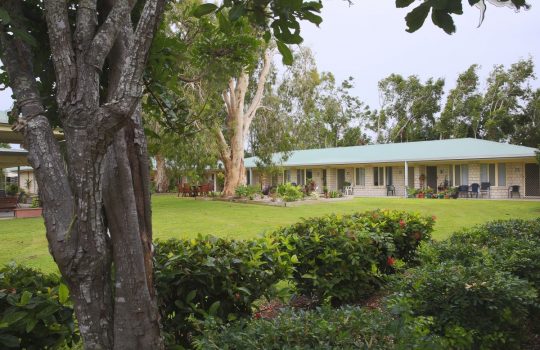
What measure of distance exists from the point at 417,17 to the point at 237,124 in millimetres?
26146

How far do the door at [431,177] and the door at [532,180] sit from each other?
19.4 ft

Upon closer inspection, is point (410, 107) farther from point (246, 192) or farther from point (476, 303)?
point (476, 303)

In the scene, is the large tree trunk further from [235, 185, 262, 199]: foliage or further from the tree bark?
[235, 185, 262, 199]: foliage

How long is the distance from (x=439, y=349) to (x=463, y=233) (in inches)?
188

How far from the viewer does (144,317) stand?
7.27ft

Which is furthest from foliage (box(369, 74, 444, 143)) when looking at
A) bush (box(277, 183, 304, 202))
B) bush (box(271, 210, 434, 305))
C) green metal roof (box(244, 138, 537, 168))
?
bush (box(271, 210, 434, 305))

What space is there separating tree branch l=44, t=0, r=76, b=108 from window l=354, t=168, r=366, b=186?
3413cm

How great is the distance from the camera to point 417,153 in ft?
102

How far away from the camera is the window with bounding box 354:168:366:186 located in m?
35.0

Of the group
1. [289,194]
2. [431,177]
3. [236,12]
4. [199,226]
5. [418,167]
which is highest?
[418,167]

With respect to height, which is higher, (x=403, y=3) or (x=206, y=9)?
(x=206, y=9)

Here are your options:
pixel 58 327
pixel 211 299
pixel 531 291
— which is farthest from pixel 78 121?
pixel 531 291

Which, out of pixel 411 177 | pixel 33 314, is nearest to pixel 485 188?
pixel 411 177

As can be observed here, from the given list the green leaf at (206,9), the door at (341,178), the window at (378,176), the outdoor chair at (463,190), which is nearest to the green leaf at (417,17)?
the green leaf at (206,9)
